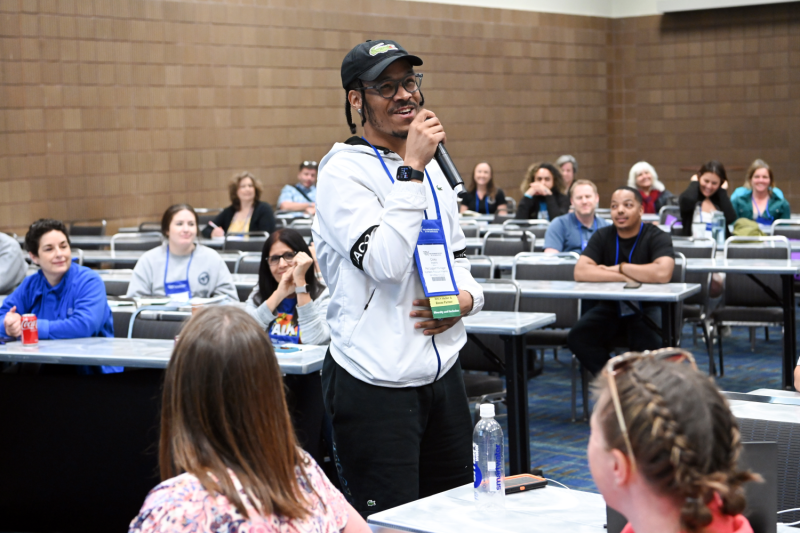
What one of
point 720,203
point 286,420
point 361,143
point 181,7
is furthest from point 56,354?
point 181,7

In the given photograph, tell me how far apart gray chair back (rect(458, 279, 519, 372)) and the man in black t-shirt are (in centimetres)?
66

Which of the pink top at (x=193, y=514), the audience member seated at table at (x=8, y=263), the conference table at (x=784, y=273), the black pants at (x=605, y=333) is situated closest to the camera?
the pink top at (x=193, y=514)

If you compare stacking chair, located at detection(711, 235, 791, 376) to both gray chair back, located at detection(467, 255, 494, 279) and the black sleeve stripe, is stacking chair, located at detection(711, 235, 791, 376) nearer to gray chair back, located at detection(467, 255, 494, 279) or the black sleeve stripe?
gray chair back, located at detection(467, 255, 494, 279)

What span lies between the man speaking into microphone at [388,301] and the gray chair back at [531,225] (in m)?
5.47

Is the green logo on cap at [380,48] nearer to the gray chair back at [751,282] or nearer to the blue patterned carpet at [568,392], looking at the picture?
the blue patterned carpet at [568,392]

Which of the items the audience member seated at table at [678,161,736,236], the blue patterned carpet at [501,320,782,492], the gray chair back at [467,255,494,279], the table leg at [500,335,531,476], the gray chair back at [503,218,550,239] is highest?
the audience member seated at table at [678,161,736,236]

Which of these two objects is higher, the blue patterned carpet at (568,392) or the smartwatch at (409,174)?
the smartwatch at (409,174)

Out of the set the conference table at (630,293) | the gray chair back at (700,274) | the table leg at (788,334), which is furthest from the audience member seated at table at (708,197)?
the conference table at (630,293)

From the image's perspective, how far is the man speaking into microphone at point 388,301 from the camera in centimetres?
207

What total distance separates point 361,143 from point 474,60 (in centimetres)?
1193

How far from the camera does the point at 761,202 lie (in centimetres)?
866

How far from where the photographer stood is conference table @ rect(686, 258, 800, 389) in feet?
17.1

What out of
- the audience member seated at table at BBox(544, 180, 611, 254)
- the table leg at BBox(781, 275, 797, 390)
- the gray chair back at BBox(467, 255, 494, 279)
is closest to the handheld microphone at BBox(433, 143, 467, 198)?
the gray chair back at BBox(467, 255, 494, 279)

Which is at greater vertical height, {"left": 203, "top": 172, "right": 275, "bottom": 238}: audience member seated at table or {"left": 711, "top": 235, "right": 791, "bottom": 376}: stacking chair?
{"left": 203, "top": 172, "right": 275, "bottom": 238}: audience member seated at table
